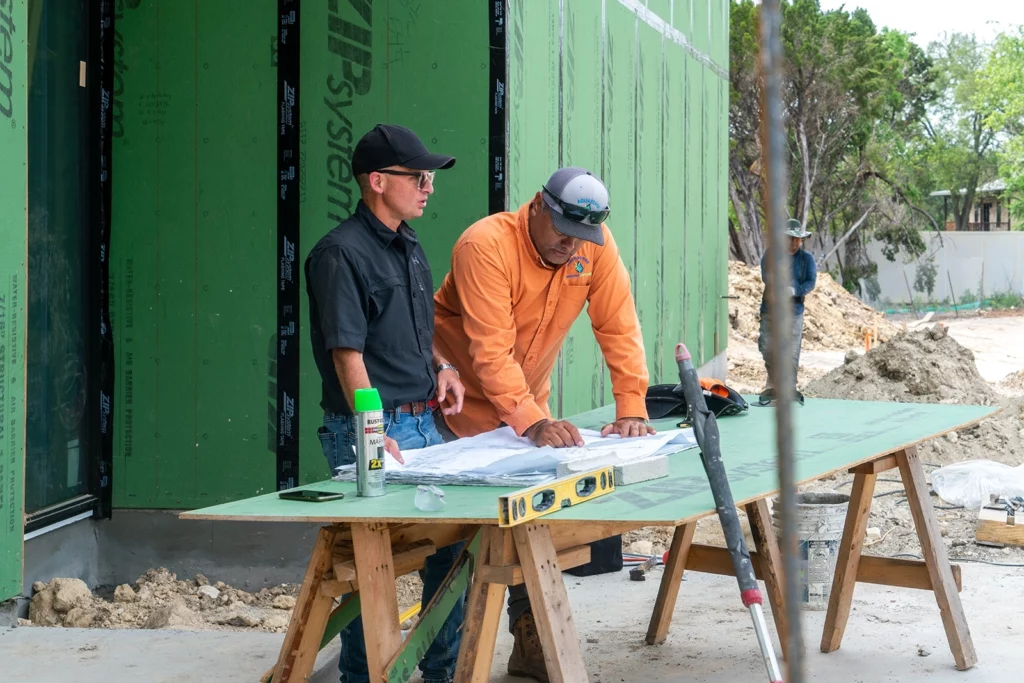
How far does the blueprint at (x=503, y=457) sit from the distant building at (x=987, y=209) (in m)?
44.1

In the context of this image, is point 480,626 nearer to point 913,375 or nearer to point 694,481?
point 694,481

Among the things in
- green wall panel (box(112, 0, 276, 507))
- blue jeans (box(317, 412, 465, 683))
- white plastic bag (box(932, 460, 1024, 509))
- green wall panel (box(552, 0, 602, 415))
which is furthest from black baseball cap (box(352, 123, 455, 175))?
white plastic bag (box(932, 460, 1024, 509))

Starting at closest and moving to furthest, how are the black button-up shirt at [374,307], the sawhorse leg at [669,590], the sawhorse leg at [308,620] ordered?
the sawhorse leg at [308,620] → the black button-up shirt at [374,307] → the sawhorse leg at [669,590]

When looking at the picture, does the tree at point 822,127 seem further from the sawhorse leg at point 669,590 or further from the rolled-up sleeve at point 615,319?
the rolled-up sleeve at point 615,319

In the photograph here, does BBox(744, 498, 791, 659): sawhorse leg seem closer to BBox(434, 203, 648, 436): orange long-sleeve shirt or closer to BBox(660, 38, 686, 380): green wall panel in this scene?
BBox(434, 203, 648, 436): orange long-sleeve shirt

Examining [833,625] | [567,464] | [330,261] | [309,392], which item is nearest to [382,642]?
[567,464]

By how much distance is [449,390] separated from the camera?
4.12 meters

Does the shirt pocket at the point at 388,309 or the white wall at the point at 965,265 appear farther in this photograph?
the white wall at the point at 965,265

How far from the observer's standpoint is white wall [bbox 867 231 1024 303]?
33250 mm

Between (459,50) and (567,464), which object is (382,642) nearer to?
(567,464)

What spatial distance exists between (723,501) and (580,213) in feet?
5.33

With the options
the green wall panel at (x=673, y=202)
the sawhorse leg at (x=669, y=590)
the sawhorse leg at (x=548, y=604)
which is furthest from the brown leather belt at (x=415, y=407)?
the green wall panel at (x=673, y=202)

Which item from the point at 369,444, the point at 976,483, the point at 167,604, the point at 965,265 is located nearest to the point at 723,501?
the point at 369,444

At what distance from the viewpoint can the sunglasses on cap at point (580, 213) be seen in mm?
3881
